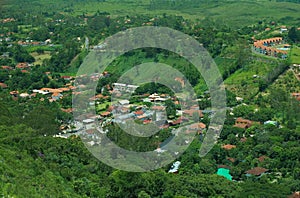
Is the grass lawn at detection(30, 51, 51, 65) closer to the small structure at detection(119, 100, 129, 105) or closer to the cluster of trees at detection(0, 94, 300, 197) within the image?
the small structure at detection(119, 100, 129, 105)

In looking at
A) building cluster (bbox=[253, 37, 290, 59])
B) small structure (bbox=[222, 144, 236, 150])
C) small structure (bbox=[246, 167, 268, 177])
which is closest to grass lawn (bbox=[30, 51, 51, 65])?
building cluster (bbox=[253, 37, 290, 59])

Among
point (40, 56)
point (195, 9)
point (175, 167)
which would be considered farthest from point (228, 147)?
point (195, 9)

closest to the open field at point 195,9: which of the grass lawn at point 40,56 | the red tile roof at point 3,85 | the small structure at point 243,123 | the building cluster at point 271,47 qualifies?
the building cluster at point 271,47

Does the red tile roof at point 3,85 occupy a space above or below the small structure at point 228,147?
below

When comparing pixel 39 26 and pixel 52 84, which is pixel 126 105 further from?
pixel 39 26

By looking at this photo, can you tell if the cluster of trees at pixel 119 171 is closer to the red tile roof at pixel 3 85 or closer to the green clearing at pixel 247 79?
the green clearing at pixel 247 79

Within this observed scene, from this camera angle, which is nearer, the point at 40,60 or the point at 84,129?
the point at 84,129

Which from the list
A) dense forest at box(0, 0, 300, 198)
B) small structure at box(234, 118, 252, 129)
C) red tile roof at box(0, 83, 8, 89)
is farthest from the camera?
red tile roof at box(0, 83, 8, 89)

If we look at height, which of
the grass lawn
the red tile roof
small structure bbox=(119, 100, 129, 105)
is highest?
small structure bbox=(119, 100, 129, 105)

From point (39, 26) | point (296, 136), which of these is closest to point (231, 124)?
point (296, 136)

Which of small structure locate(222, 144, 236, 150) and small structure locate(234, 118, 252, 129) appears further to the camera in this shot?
small structure locate(234, 118, 252, 129)

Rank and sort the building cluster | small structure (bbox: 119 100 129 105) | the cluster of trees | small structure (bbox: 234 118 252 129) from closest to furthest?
the cluster of trees
small structure (bbox: 234 118 252 129)
small structure (bbox: 119 100 129 105)
the building cluster
